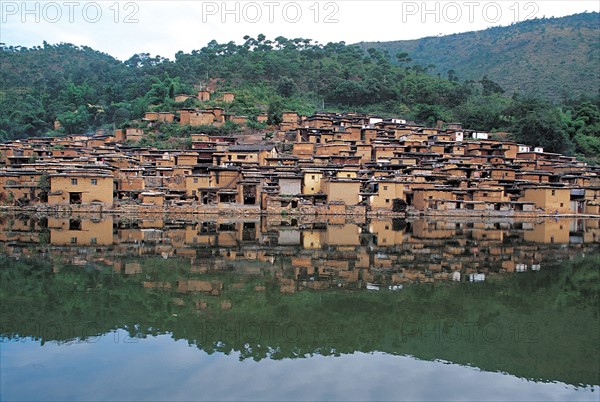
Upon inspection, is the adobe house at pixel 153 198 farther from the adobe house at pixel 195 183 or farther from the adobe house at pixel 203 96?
the adobe house at pixel 203 96

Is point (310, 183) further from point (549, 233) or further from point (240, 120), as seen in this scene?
point (240, 120)

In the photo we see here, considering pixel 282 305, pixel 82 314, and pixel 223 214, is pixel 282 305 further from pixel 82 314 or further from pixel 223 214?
pixel 223 214

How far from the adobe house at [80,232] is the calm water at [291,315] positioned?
0.90 ft

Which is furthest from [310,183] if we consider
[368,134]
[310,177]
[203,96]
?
[203,96]

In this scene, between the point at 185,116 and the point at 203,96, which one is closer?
the point at 185,116

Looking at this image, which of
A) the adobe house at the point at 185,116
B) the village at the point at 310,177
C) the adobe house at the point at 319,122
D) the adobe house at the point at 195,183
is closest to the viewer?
the village at the point at 310,177

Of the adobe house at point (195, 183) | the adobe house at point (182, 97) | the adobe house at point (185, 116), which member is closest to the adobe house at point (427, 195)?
the adobe house at point (195, 183)

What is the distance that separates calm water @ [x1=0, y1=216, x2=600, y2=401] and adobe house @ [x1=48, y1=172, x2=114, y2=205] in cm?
1250

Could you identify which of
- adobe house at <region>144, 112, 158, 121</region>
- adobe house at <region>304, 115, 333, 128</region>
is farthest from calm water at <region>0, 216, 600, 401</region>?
adobe house at <region>144, 112, 158, 121</region>

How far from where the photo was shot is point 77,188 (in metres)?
34.0

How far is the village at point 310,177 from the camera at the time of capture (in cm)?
3506

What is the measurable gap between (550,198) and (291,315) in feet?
103

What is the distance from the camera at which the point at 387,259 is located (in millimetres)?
18484

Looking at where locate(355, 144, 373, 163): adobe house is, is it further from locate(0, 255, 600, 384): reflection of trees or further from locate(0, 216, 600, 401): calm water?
locate(0, 255, 600, 384): reflection of trees
